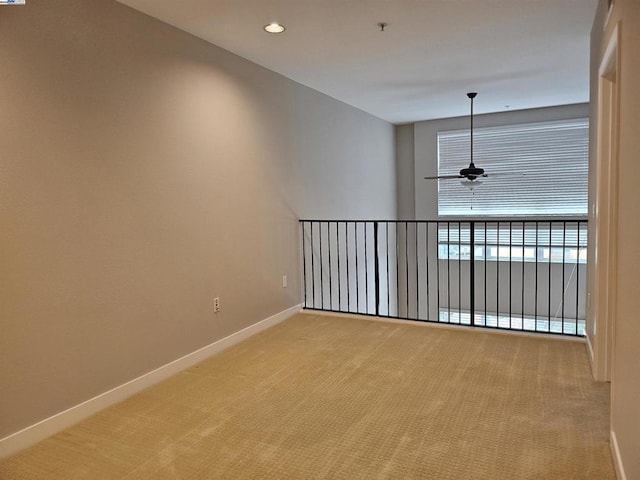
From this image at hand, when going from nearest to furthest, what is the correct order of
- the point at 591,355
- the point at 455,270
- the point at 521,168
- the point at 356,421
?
the point at 356,421 < the point at 591,355 < the point at 521,168 < the point at 455,270

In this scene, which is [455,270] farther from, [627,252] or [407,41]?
[627,252]

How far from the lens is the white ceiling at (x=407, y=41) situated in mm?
3109

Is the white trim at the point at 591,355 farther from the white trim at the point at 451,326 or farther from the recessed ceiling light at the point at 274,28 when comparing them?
the recessed ceiling light at the point at 274,28

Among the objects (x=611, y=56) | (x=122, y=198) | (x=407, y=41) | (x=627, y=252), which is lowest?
(x=627, y=252)

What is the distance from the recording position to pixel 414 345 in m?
3.83

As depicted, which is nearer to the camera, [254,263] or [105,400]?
[105,400]

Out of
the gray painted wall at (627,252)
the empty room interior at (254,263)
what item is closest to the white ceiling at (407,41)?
the empty room interior at (254,263)

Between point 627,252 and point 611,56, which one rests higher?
point 611,56

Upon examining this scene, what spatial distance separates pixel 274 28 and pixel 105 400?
279 cm

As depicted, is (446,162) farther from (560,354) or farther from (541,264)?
(560,354)

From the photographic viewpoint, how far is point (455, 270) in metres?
7.70

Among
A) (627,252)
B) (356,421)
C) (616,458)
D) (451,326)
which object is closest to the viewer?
(627,252)

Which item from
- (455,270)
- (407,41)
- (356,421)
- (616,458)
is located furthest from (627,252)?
(455,270)

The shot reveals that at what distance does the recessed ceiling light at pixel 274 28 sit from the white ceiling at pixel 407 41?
5 cm
